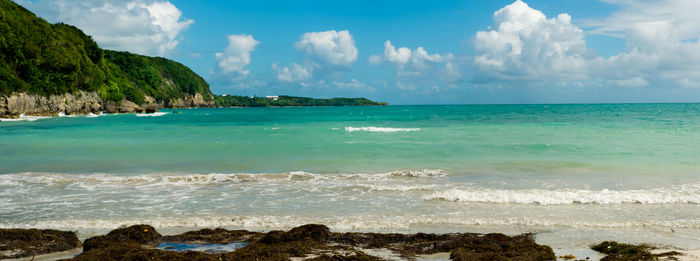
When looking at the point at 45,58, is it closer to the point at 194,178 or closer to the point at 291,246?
the point at 194,178

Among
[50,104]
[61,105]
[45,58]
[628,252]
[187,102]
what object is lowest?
[628,252]

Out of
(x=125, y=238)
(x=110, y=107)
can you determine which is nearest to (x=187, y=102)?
(x=110, y=107)

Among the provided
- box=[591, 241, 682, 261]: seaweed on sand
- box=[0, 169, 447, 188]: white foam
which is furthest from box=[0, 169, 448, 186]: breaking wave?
box=[591, 241, 682, 261]: seaweed on sand

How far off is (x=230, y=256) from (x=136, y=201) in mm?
5946

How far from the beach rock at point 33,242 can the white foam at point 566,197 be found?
734cm

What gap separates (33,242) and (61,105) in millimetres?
86167

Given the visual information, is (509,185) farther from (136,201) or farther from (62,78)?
(62,78)

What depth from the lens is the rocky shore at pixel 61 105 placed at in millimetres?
63731

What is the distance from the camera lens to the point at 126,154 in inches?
820

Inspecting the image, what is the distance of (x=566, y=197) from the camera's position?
32.8 feet

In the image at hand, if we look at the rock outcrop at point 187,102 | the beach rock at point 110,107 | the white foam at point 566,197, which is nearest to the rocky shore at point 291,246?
the white foam at point 566,197

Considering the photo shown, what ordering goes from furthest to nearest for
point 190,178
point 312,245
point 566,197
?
point 190,178, point 566,197, point 312,245

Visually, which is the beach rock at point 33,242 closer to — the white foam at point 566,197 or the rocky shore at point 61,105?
the white foam at point 566,197

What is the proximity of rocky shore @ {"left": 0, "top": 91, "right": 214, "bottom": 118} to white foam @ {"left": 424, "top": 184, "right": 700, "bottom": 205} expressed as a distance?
73.3m
